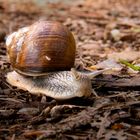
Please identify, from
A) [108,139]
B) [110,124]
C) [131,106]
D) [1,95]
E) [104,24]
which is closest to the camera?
[108,139]

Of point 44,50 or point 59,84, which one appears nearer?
point 59,84

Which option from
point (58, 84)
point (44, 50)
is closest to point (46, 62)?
point (44, 50)

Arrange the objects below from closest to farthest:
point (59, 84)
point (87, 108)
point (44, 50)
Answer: point (87, 108), point (59, 84), point (44, 50)

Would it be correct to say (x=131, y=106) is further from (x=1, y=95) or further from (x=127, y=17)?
(x=127, y=17)

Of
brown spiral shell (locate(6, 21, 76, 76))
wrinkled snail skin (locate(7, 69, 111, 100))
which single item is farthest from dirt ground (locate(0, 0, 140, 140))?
brown spiral shell (locate(6, 21, 76, 76))

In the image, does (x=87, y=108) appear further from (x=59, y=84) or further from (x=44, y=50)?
(x=44, y=50)

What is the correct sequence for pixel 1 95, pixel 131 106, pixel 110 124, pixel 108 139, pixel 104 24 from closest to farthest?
pixel 108 139 → pixel 110 124 → pixel 131 106 → pixel 1 95 → pixel 104 24

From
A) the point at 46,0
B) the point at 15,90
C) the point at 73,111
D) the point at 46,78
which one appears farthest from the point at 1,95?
the point at 46,0

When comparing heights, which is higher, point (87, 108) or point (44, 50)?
point (44, 50)
